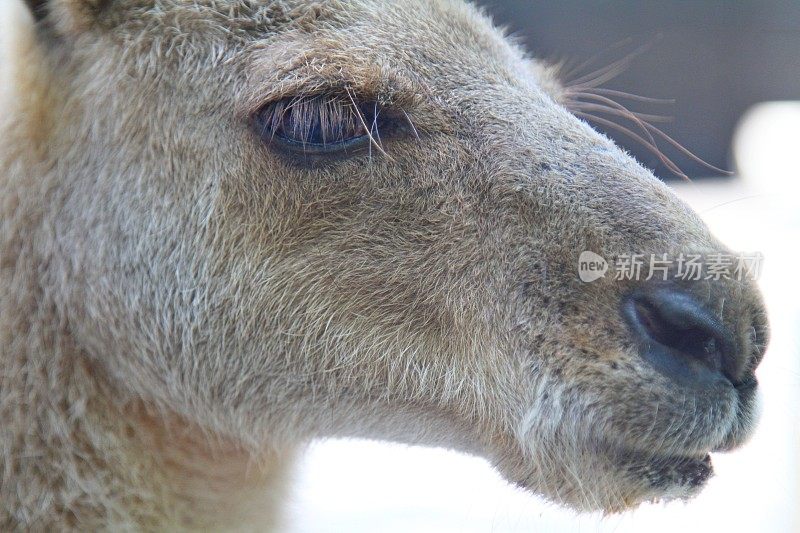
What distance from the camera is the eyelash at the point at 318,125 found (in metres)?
1.45

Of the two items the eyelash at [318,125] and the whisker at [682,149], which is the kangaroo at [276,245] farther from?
the whisker at [682,149]

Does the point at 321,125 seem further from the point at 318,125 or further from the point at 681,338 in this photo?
the point at 681,338

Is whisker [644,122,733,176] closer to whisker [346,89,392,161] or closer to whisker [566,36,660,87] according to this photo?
whisker [566,36,660,87]

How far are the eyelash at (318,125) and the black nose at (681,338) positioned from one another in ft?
1.83

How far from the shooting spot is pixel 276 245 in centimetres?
148

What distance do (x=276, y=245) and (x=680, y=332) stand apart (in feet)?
2.36

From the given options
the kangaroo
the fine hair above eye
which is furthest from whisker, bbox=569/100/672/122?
the fine hair above eye

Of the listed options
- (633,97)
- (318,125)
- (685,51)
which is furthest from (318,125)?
(685,51)

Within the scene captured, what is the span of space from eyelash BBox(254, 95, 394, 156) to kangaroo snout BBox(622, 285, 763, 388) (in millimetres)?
558

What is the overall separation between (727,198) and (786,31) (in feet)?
1.59

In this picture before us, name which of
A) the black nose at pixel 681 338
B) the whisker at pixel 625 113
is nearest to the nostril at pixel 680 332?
A: the black nose at pixel 681 338

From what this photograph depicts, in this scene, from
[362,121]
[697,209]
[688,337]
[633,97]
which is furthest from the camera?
[633,97]

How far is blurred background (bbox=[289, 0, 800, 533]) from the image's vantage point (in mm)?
1685

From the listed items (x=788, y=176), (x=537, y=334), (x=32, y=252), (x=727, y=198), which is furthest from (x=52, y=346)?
(x=788, y=176)
